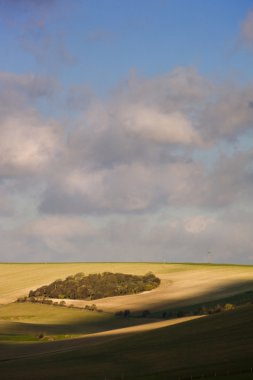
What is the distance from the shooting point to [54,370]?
5066 centimetres

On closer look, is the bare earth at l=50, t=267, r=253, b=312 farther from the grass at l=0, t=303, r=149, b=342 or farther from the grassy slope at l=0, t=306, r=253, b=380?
the grassy slope at l=0, t=306, r=253, b=380

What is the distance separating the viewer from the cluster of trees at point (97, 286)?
118 metres

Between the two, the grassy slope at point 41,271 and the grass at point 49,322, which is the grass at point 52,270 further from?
the grass at point 49,322

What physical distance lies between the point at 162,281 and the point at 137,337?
5978 cm

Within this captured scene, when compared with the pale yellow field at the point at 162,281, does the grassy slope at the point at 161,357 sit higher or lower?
lower

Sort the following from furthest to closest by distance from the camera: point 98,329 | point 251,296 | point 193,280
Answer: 1. point 193,280
2. point 251,296
3. point 98,329

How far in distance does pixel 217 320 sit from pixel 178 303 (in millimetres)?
34879

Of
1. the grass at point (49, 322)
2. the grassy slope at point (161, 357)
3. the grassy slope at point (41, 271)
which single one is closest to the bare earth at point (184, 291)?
the grass at point (49, 322)

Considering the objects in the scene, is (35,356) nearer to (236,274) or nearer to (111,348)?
(111,348)

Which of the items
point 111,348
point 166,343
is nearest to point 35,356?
point 111,348

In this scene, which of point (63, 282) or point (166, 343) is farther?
point (63, 282)

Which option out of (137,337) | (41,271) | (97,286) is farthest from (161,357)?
(41,271)

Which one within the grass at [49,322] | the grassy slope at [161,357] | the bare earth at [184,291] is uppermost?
the bare earth at [184,291]

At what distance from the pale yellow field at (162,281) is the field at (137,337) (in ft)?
0.56
